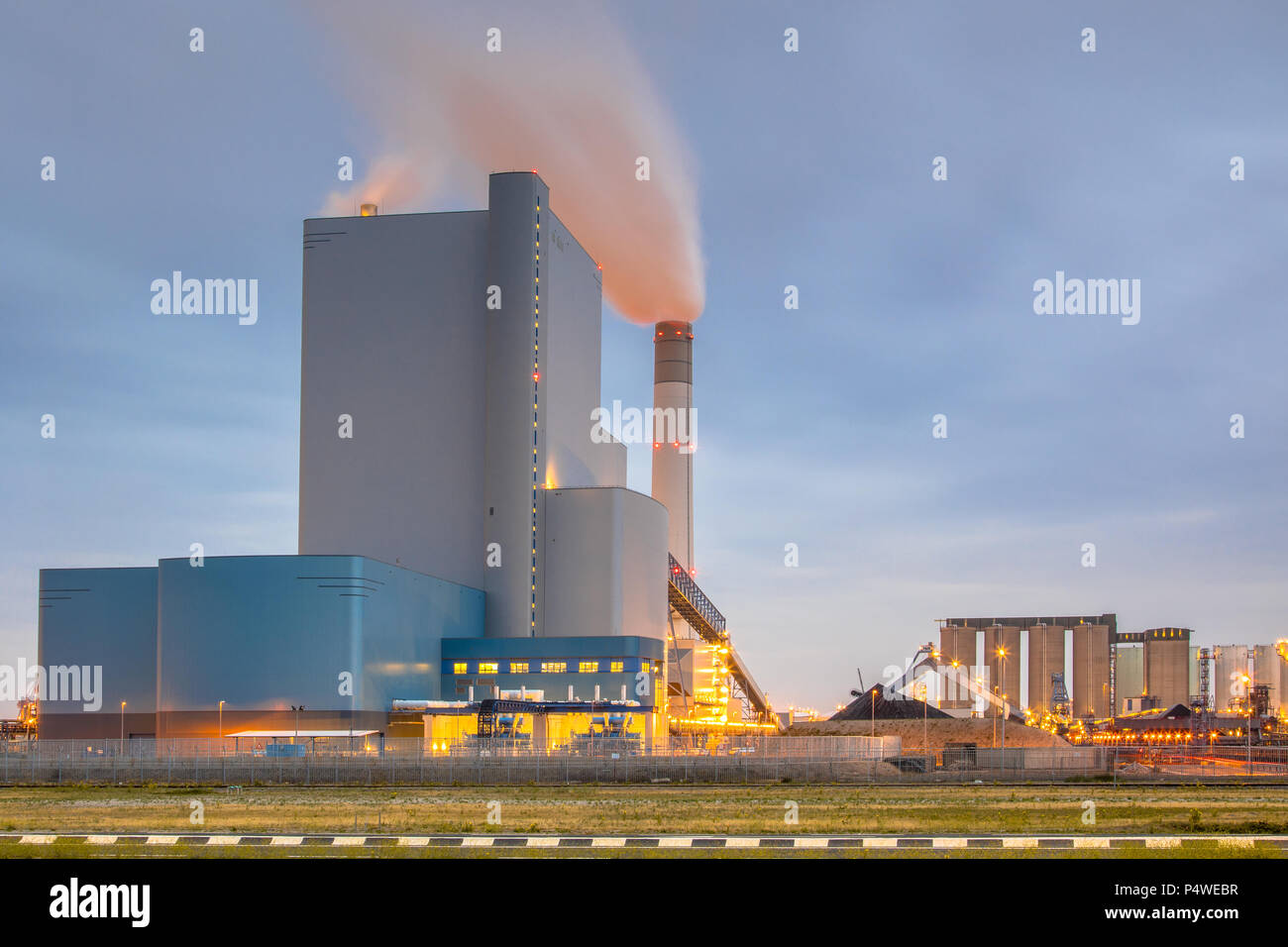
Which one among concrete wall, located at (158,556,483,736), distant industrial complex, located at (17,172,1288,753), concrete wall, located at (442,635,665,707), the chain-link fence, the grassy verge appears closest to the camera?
the grassy verge

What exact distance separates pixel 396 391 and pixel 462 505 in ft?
38.2

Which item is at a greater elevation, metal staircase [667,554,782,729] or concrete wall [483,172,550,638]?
concrete wall [483,172,550,638]

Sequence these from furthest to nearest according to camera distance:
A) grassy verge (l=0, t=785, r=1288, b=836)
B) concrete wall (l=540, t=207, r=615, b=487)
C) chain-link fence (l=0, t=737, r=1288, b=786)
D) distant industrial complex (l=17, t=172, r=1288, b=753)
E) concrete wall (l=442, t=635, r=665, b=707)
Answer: concrete wall (l=540, t=207, r=615, b=487) → concrete wall (l=442, t=635, r=665, b=707) → distant industrial complex (l=17, t=172, r=1288, b=753) → chain-link fence (l=0, t=737, r=1288, b=786) → grassy verge (l=0, t=785, r=1288, b=836)

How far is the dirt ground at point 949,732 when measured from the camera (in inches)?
3556

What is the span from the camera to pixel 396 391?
111 m

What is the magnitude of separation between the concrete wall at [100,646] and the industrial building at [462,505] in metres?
0.15

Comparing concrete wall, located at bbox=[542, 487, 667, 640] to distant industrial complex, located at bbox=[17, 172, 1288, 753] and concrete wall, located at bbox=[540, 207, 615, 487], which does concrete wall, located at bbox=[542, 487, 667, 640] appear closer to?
distant industrial complex, located at bbox=[17, 172, 1288, 753]

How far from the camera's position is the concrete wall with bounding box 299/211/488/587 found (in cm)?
10869

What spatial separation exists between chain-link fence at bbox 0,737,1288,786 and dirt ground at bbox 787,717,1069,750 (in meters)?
25.4

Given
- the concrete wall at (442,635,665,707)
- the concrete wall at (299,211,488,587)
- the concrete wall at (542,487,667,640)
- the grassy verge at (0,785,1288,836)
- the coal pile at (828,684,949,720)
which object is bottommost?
the coal pile at (828,684,949,720)

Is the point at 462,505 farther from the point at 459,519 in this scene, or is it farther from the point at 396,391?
the point at 396,391

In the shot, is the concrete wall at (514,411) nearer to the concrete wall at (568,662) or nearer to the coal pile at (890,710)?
the concrete wall at (568,662)

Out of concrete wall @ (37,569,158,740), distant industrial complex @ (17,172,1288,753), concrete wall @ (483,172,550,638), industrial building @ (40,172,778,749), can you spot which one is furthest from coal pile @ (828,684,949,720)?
concrete wall @ (37,569,158,740)
